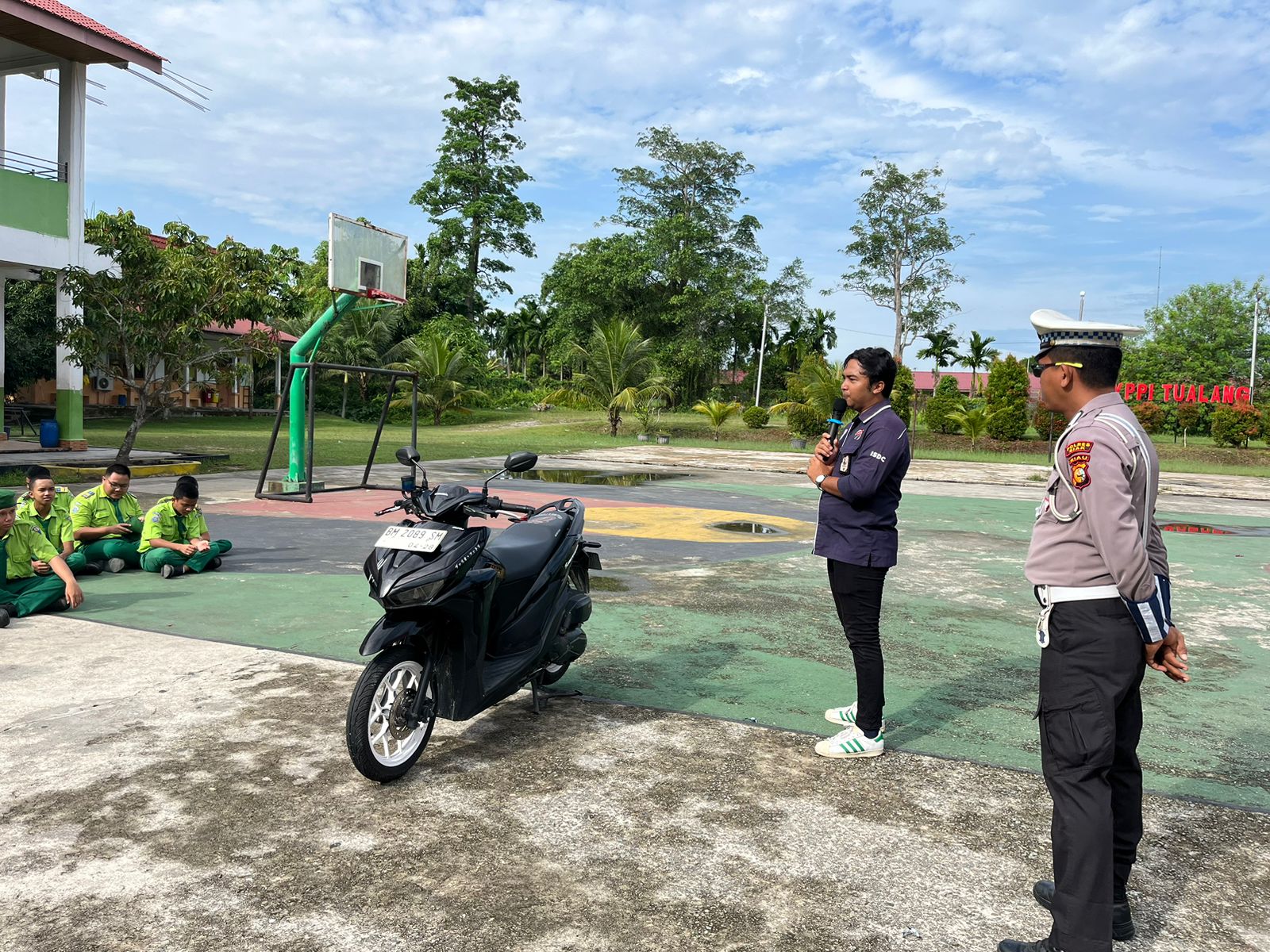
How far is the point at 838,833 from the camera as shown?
337cm

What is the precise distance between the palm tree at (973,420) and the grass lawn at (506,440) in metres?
0.41

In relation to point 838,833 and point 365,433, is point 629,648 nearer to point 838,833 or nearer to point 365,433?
point 838,833

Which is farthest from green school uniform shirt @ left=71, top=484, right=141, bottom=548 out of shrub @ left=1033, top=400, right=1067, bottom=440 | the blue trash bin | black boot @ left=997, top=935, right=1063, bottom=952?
shrub @ left=1033, top=400, right=1067, bottom=440

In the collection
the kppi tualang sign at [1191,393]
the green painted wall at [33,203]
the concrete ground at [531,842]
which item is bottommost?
the concrete ground at [531,842]

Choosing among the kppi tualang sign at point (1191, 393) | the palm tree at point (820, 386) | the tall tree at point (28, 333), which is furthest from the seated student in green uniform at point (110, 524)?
the kppi tualang sign at point (1191, 393)

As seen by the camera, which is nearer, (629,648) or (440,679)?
(440,679)

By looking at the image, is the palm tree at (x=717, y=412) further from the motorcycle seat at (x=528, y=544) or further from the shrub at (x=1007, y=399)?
the motorcycle seat at (x=528, y=544)

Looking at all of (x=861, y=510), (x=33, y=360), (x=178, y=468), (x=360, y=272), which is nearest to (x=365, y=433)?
(x=33, y=360)

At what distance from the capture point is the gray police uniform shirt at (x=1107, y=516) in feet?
8.13

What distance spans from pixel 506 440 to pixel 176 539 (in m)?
21.0

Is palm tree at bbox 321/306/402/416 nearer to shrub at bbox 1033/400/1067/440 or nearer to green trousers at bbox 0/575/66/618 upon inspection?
shrub at bbox 1033/400/1067/440

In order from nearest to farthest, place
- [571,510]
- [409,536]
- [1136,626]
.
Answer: [1136,626] → [409,536] → [571,510]

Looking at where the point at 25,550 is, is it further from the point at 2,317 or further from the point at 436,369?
the point at 436,369

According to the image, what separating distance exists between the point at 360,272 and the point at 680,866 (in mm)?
11924
